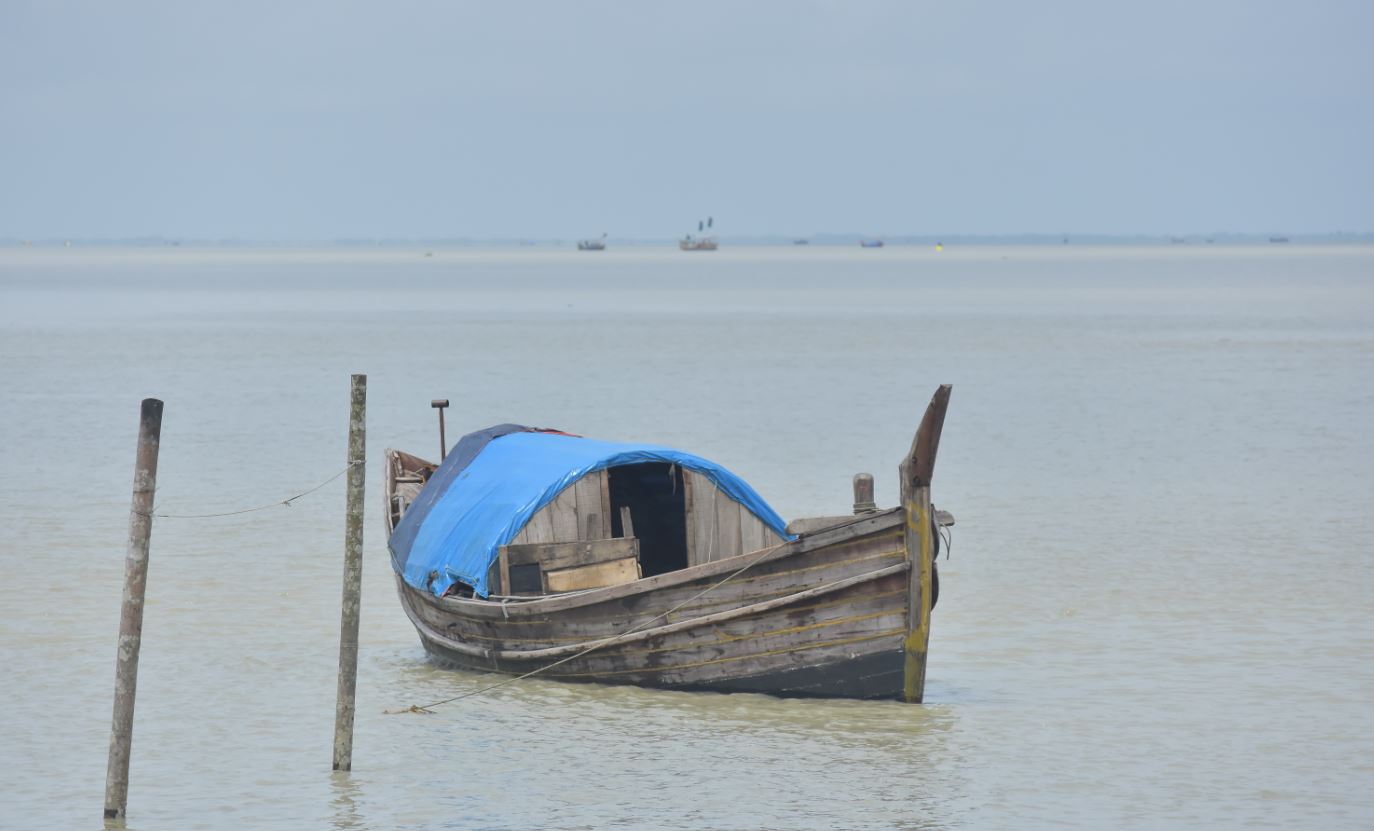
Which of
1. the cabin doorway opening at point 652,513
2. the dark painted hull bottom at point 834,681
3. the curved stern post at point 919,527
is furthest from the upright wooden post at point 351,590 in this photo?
the cabin doorway opening at point 652,513

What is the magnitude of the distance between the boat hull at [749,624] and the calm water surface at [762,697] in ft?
1.09

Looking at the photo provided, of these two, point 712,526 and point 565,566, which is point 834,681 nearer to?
point 712,526

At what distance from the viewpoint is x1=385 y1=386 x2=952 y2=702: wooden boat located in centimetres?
1712

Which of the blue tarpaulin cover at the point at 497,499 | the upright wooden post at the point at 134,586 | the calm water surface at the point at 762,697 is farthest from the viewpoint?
the blue tarpaulin cover at the point at 497,499

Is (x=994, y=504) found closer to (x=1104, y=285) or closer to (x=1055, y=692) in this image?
(x=1055, y=692)

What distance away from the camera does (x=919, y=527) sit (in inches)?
665

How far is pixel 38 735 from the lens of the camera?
55.7 ft

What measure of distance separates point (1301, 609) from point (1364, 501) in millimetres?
9621

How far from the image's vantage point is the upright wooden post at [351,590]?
15.2 metres

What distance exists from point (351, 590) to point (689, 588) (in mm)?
3603

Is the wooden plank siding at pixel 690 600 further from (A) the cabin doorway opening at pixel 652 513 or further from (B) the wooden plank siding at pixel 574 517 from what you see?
(A) the cabin doorway opening at pixel 652 513

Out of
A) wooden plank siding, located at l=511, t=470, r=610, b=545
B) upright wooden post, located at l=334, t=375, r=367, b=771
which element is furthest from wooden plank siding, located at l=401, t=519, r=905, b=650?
upright wooden post, located at l=334, t=375, r=367, b=771

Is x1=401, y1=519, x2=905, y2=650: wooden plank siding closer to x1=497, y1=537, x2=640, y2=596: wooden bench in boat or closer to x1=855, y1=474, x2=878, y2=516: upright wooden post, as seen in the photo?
x1=497, y1=537, x2=640, y2=596: wooden bench in boat

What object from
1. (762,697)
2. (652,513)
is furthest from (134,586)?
(652,513)
